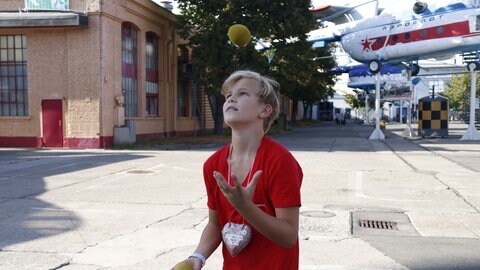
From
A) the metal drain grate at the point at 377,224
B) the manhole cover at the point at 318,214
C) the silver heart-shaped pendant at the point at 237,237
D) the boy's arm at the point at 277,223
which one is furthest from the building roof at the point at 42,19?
the boy's arm at the point at 277,223

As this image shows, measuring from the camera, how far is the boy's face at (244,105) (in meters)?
2.20

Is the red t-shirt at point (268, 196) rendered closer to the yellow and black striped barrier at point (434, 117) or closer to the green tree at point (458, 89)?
the yellow and black striped barrier at point (434, 117)

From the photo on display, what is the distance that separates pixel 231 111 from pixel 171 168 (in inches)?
483

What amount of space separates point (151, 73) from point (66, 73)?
6.42 metres

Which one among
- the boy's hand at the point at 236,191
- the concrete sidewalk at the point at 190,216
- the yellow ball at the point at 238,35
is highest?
the yellow ball at the point at 238,35

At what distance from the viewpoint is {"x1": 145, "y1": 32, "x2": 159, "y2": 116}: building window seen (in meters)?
27.3

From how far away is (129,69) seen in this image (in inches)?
982

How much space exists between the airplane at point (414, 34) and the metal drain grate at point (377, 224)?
18.9m

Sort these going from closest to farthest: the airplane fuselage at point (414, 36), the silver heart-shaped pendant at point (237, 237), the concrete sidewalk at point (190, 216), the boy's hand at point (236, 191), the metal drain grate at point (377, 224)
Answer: the boy's hand at point (236, 191) < the silver heart-shaped pendant at point (237, 237) < the concrete sidewalk at point (190, 216) < the metal drain grate at point (377, 224) < the airplane fuselage at point (414, 36)

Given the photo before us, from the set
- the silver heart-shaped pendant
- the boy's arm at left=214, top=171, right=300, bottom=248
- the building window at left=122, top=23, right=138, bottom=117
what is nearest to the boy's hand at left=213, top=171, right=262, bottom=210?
the boy's arm at left=214, top=171, right=300, bottom=248

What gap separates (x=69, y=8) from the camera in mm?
21781

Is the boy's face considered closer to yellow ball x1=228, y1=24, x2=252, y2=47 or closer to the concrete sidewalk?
yellow ball x1=228, y1=24, x2=252, y2=47

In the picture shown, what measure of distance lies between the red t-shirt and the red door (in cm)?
2136

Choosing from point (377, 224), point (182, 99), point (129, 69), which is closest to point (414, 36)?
point (129, 69)
